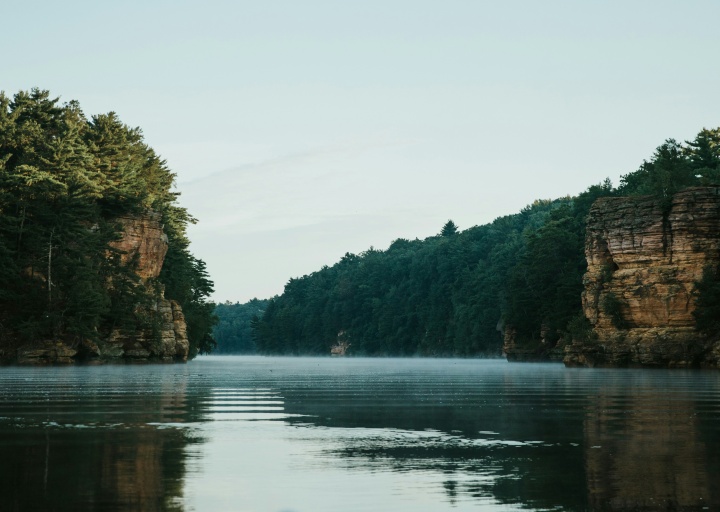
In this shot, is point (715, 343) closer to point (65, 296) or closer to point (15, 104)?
point (65, 296)

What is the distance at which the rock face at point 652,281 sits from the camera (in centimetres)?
6781

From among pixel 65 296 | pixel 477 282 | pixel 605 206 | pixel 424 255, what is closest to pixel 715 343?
pixel 605 206

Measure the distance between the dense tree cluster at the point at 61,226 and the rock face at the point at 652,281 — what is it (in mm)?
36767

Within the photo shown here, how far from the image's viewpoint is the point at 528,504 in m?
8.70

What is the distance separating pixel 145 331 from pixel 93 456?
74012 millimetres

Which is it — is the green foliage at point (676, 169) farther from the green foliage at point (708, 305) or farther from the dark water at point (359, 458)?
the dark water at point (359, 458)

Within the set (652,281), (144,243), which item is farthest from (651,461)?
(144,243)

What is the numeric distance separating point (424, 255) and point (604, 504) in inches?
7473

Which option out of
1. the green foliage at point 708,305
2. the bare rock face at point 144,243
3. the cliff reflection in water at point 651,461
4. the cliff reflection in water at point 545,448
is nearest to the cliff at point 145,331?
the bare rock face at point 144,243

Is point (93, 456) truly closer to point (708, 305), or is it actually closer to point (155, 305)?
point (708, 305)

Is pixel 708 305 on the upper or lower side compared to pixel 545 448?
upper

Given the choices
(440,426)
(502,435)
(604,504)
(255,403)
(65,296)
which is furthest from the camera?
(65,296)

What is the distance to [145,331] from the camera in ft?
276

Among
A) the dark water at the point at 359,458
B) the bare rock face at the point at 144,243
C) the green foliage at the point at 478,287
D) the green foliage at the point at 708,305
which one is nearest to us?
the dark water at the point at 359,458
